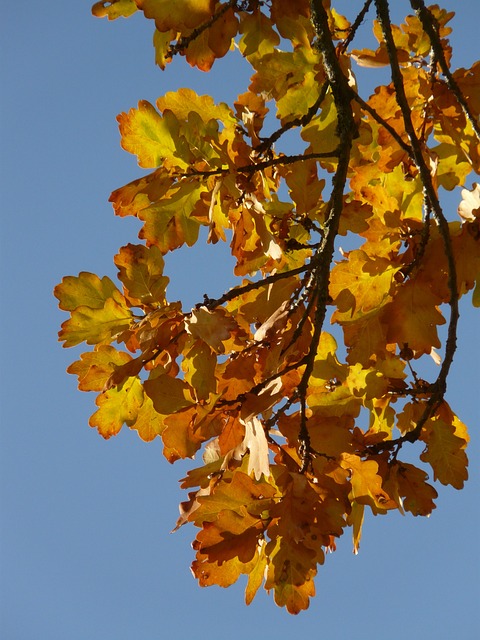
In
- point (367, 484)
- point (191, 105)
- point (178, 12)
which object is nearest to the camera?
point (178, 12)

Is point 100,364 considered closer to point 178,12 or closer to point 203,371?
point 203,371

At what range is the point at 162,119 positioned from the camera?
1681 mm

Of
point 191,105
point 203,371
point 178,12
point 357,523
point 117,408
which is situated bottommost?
point 357,523

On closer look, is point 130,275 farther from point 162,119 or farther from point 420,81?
point 420,81

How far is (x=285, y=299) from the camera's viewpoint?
161cm

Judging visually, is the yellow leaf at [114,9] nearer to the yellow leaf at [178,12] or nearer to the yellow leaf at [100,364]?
the yellow leaf at [178,12]

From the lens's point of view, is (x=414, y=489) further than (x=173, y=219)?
No

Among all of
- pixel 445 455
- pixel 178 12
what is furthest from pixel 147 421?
pixel 178 12

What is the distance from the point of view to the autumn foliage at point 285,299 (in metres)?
1.40

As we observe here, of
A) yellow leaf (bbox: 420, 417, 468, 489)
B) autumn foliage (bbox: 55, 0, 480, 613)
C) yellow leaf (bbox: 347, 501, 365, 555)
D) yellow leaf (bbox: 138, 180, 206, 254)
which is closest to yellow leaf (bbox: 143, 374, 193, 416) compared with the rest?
autumn foliage (bbox: 55, 0, 480, 613)

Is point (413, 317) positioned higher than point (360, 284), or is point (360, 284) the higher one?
point (360, 284)

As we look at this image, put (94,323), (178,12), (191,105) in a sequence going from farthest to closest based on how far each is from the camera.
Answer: (191,105), (94,323), (178,12)

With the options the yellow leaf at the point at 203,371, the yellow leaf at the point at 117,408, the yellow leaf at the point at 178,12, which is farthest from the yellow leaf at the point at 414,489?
the yellow leaf at the point at 178,12

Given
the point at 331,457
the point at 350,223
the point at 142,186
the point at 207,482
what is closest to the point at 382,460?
the point at 331,457
